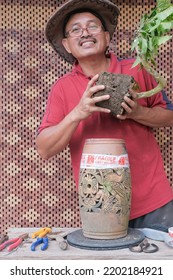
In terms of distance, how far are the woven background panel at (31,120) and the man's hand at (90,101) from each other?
91cm

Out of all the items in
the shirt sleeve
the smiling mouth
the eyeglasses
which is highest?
the eyeglasses

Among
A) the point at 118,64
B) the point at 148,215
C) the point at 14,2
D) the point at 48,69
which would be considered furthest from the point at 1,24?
the point at 148,215

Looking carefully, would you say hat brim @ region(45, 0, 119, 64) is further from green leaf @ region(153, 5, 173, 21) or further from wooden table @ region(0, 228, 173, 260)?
wooden table @ region(0, 228, 173, 260)

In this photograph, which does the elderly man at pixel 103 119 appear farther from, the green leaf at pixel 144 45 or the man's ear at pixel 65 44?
the green leaf at pixel 144 45

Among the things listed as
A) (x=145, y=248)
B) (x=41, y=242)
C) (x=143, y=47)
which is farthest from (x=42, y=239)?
(x=143, y=47)

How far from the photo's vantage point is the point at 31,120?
2676mm

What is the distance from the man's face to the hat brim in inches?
1.9

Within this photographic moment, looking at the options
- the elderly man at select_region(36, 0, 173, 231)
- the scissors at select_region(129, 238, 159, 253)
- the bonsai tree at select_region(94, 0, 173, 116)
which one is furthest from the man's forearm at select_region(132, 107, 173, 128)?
the scissors at select_region(129, 238, 159, 253)

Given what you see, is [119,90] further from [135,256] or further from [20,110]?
[20,110]

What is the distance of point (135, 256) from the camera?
5.10 feet

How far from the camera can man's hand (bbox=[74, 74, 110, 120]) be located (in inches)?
66.9

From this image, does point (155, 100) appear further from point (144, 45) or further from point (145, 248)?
point (145, 248)

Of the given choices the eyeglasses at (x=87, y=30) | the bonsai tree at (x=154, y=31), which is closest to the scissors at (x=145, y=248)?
the bonsai tree at (x=154, y=31)

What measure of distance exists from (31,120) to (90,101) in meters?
1.01
